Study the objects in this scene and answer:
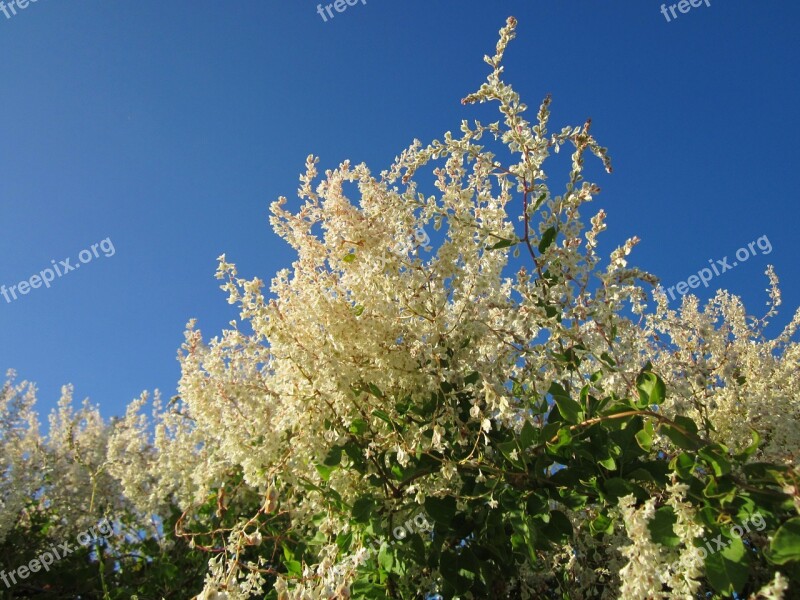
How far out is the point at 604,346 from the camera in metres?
1.99

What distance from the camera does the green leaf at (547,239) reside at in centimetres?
195

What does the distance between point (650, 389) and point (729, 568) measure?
18.9 inches

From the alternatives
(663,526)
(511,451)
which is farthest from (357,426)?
(663,526)

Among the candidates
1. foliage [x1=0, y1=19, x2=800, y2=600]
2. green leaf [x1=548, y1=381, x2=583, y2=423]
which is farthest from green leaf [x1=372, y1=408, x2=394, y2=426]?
green leaf [x1=548, y1=381, x2=583, y2=423]

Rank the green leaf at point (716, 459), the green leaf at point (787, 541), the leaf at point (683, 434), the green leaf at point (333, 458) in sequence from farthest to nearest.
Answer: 1. the green leaf at point (333, 458)
2. the leaf at point (683, 434)
3. the green leaf at point (716, 459)
4. the green leaf at point (787, 541)

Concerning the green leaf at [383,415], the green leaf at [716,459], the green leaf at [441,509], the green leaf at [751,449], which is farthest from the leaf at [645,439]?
the green leaf at [383,415]

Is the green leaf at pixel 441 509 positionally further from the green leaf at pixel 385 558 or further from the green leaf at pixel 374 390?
the green leaf at pixel 374 390

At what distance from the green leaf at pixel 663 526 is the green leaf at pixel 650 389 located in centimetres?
30

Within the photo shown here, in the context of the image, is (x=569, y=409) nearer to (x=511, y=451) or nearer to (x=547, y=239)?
(x=511, y=451)

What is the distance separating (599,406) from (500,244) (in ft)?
2.07

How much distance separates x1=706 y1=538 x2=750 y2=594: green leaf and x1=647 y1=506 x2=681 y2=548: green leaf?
0.31ft

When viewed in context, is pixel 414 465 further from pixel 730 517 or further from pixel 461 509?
pixel 730 517

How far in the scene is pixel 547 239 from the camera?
1.96 meters

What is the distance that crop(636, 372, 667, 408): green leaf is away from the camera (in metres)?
1.59
